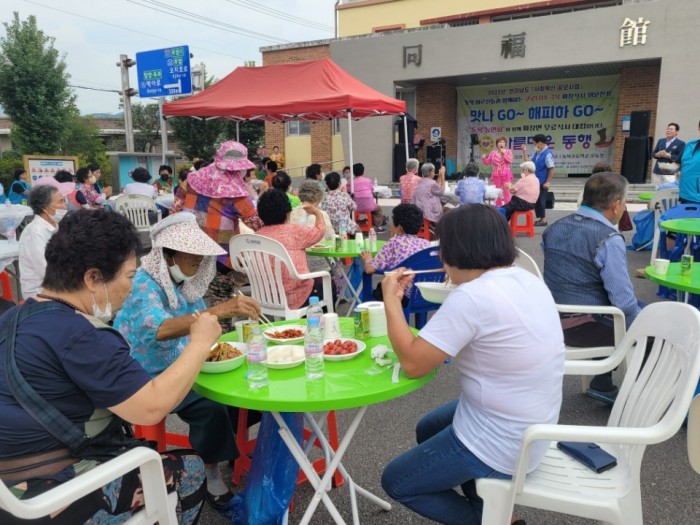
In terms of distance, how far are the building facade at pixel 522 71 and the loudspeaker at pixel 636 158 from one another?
579 mm

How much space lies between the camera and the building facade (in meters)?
13.8

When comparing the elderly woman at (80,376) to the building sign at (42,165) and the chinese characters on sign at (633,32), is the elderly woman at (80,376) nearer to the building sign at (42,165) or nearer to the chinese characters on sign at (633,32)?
the building sign at (42,165)

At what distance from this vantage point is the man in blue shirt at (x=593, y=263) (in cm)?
296

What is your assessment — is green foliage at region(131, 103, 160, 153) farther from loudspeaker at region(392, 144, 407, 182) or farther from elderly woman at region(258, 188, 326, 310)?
elderly woman at region(258, 188, 326, 310)

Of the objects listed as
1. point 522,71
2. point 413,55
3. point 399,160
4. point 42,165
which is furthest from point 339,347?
point 413,55

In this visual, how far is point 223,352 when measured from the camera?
212 cm

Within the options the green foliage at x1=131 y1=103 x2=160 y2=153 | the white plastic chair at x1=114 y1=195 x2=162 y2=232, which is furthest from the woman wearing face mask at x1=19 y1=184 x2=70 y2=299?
the green foliage at x1=131 y1=103 x2=160 y2=153

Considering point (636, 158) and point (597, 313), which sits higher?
point (636, 158)

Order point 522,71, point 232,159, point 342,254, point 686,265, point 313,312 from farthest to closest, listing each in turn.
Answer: point 522,71
point 232,159
point 342,254
point 686,265
point 313,312

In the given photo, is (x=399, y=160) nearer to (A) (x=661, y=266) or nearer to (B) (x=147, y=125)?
(A) (x=661, y=266)

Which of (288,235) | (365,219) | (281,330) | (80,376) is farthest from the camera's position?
(365,219)

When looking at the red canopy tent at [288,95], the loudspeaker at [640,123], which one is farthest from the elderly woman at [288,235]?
the loudspeaker at [640,123]

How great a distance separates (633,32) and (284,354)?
612 inches

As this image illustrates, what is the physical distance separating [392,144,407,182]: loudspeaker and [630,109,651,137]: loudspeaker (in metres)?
6.57
